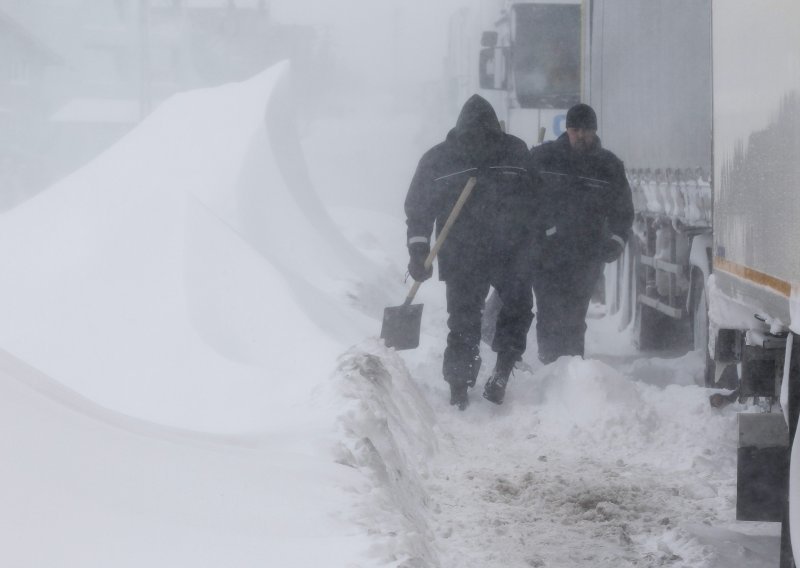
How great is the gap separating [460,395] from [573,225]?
1543 millimetres

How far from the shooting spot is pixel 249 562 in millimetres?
2682

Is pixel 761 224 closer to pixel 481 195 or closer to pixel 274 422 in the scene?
pixel 274 422

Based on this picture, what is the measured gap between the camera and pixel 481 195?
6414mm

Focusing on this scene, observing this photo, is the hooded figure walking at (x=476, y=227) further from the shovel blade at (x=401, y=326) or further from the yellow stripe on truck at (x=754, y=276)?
the yellow stripe on truck at (x=754, y=276)

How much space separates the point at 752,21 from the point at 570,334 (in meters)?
4.04

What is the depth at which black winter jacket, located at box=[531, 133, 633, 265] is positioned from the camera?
23.2 feet

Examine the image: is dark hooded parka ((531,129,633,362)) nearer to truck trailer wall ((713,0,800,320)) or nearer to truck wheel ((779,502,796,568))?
truck trailer wall ((713,0,800,320))

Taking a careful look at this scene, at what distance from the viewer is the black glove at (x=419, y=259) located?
6.53 meters

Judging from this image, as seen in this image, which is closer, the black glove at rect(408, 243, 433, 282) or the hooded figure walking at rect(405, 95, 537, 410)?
the hooded figure walking at rect(405, 95, 537, 410)

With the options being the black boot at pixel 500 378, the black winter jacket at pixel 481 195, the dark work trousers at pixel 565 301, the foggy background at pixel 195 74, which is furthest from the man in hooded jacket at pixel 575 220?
the foggy background at pixel 195 74

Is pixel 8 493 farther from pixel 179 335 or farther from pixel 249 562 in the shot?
pixel 179 335

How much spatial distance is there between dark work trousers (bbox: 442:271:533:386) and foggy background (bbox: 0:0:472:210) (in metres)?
26.3

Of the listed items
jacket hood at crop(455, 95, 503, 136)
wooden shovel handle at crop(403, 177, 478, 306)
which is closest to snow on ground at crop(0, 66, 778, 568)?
wooden shovel handle at crop(403, 177, 478, 306)

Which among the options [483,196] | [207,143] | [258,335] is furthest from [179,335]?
[207,143]
